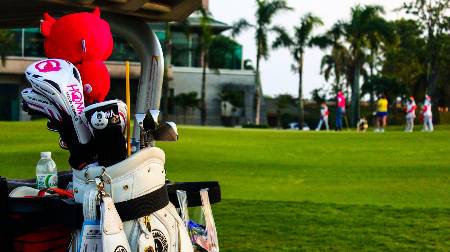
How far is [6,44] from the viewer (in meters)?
45.1

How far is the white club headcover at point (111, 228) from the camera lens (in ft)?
9.14

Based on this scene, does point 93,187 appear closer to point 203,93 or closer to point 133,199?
point 133,199

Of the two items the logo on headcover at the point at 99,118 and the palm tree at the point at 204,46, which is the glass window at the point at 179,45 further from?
the logo on headcover at the point at 99,118

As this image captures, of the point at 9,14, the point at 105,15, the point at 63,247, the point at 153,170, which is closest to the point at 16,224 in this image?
the point at 63,247

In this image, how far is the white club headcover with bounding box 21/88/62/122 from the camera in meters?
2.97

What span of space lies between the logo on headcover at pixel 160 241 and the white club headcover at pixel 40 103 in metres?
0.56

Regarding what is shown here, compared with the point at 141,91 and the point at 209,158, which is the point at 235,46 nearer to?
the point at 209,158

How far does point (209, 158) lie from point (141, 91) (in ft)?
45.6

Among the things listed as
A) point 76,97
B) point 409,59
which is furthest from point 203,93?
point 76,97

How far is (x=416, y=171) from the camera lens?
1509cm

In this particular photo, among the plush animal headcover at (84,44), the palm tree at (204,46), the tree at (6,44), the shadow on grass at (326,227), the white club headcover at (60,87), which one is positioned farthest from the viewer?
the palm tree at (204,46)

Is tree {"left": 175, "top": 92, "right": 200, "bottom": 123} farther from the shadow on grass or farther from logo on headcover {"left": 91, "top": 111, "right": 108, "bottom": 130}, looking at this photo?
logo on headcover {"left": 91, "top": 111, "right": 108, "bottom": 130}

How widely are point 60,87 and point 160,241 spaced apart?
2.27ft

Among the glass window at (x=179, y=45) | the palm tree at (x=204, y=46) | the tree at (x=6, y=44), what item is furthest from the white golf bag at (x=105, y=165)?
the glass window at (x=179, y=45)
